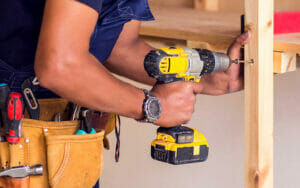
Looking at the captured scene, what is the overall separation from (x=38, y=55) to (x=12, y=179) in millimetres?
338

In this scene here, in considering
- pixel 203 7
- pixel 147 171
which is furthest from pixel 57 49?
pixel 147 171

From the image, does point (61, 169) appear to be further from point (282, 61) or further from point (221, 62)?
point (282, 61)

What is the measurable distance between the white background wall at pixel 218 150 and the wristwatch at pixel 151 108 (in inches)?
37.9

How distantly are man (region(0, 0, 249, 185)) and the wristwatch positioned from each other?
0.05ft

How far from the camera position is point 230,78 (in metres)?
1.36

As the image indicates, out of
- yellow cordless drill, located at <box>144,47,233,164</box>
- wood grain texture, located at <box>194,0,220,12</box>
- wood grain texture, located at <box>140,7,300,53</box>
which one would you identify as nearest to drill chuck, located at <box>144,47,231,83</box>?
yellow cordless drill, located at <box>144,47,233,164</box>

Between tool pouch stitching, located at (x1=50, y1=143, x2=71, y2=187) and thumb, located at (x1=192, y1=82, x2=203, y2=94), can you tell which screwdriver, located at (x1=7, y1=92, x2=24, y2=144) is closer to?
tool pouch stitching, located at (x1=50, y1=143, x2=71, y2=187)

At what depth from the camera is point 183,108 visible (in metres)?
1.23

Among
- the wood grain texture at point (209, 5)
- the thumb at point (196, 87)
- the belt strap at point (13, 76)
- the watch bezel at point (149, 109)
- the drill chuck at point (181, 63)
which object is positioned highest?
the wood grain texture at point (209, 5)

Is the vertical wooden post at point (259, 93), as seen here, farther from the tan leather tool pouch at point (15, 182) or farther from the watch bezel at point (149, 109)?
the tan leather tool pouch at point (15, 182)

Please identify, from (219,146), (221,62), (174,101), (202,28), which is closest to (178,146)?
(174,101)

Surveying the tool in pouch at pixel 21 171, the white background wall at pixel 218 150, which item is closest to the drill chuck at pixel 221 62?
the tool in pouch at pixel 21 171

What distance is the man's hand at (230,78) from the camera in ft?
4.15

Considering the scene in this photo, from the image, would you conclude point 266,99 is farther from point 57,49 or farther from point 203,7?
point 203,7
